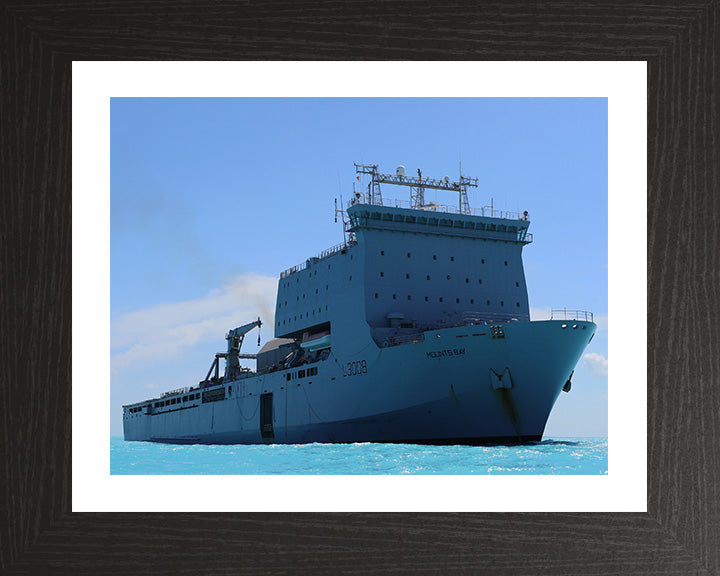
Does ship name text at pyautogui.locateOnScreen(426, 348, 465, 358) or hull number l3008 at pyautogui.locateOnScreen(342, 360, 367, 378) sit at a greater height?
ship name text at pyautogui.locateOnScreen(426, 348, 465, 358)

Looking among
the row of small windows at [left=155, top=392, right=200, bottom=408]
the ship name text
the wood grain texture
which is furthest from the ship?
the wood grain texture

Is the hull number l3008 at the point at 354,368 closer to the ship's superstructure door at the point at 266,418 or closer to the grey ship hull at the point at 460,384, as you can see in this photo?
the grey ship hull at the point at 460,384

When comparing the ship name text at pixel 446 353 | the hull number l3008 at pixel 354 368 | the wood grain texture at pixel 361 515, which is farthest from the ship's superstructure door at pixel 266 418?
the wood grain texture at pixel 361 515

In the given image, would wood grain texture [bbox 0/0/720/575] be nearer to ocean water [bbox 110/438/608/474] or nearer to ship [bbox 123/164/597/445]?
ocean water [bbox 110/438/608/474]

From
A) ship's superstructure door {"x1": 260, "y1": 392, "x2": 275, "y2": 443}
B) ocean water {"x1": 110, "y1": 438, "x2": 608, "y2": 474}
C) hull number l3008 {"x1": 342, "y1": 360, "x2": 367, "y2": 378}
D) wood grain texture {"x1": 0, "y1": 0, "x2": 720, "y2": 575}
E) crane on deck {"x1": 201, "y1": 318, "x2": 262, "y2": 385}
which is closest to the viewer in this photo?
wood grain texture {"x1": 0, "y1": 0, "x2": 720, "y2": 575}

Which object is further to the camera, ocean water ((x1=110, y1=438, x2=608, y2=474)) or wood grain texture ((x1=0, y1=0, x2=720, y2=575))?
ocean water ((x1=110, y1=438, x2=608, y2=474))

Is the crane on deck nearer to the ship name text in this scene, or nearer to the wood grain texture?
the ship name text

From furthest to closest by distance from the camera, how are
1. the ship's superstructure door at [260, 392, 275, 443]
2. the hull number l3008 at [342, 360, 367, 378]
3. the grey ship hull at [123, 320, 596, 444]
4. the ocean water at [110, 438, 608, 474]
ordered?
the ship's superstructure door at [260, 392, 275, 443]
the hull number l3008 at [342, 360, 367, 378]
the grey ship hull at [123, 320, 596, 444]
the ocean water at [110, 438, 608, 474]
